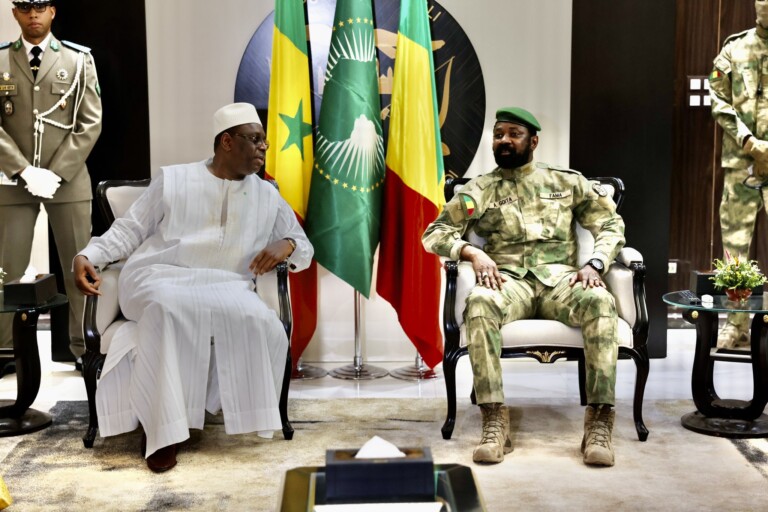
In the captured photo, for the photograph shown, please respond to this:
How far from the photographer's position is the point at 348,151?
4.91 m

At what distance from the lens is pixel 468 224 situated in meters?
4.30

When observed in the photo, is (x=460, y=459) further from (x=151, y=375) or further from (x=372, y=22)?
(x=372, y=22)

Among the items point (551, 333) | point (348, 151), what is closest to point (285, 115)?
point (348, 151)

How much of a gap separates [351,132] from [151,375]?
1717mm

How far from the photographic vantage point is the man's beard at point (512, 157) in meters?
4.18

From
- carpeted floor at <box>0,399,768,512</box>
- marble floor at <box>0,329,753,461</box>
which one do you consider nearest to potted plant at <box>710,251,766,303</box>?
carpeted floor at <box>0,399,768,512</box>

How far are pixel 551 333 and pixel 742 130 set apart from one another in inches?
74.0

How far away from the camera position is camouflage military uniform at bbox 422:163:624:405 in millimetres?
4020

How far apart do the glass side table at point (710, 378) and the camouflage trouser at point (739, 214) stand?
1.16m

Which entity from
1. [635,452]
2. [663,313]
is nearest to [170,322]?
[635,452]

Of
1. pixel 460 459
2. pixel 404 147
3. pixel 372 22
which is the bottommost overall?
pixel 460 459

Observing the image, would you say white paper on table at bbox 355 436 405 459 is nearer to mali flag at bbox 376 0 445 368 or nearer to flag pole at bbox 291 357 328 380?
mali flag at bbox 376 0 445 368

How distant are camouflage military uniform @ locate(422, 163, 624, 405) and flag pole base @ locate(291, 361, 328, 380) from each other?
126 centimetres

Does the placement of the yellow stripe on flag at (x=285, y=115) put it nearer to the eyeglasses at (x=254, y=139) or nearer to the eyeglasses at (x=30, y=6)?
the eyeglasses at (x=254, y=139)
